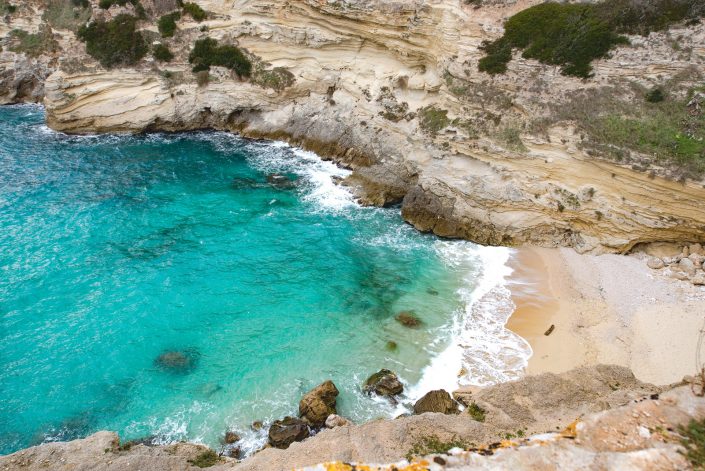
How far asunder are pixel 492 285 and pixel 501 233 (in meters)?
4.50

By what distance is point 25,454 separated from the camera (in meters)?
12.1

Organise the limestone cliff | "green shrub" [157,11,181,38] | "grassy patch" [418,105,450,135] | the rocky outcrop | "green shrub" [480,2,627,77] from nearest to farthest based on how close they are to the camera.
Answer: the rocky outcrop → the limestone cliff → "green shrub" [480,2,627,77] → "grassy patch" [418,105,450,135] → "green shrub" [157,11,181,38]

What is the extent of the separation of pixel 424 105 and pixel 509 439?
25219 millimetres

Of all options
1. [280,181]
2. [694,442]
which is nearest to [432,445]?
[694,442]

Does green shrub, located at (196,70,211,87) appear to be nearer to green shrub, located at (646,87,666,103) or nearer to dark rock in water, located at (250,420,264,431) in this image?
dark rock in water, located at (250,420,264,431)

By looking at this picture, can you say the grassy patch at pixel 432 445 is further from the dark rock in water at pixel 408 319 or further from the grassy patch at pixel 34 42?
the grassy patch at pixel 34 42

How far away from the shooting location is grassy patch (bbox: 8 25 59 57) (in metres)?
42.3

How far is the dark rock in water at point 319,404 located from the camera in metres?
16.2

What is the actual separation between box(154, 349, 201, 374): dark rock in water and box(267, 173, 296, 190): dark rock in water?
1538cm

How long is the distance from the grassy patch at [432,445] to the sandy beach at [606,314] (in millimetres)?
8985

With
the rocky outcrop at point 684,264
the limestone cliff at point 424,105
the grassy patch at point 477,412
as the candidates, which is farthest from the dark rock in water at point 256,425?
the rocky outcrop at point 684,264

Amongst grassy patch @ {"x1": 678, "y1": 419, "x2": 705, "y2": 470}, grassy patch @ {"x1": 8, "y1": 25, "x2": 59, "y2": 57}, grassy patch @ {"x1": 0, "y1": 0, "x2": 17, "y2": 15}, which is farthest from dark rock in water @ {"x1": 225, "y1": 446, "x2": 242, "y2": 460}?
grassy patch @ {"x1": 0, "y1": 0, "x2": 17, "y2": 15}

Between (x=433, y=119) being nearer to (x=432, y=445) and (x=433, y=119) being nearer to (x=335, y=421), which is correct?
(x=335, y=421)

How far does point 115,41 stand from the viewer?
38812mm
